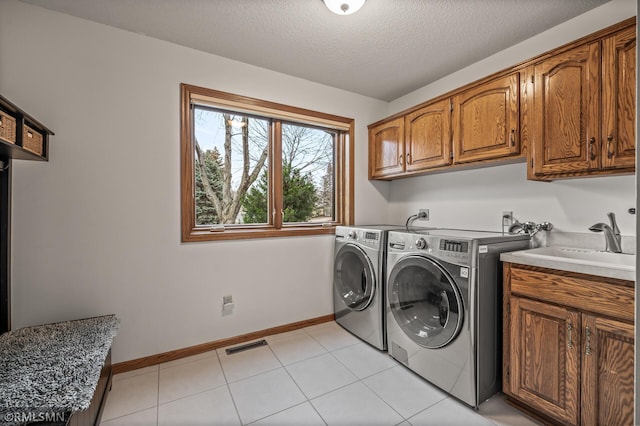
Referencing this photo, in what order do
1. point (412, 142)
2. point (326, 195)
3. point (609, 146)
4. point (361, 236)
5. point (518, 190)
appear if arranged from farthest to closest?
point (326, 195) < point (412, 142) < point (361, 236) < point (518, 190) < point (609, 146)

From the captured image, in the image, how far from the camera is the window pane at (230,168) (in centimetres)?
238

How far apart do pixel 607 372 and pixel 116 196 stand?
287 centimetres

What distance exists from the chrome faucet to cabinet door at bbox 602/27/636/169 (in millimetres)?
352

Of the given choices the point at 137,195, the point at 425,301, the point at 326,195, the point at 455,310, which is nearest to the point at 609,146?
the point at 455,310

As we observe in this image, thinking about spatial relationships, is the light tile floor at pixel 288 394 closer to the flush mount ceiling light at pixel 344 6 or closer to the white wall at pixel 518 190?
the white wall at pixel 518 190

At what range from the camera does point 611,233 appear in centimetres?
161

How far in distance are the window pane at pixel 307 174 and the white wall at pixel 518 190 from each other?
32.6 inches

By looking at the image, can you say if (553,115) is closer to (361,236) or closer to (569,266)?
(569,266)

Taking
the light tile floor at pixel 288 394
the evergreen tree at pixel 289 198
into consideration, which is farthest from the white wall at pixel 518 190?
the light tile floor at pixel 288 394

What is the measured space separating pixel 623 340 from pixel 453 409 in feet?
2.89

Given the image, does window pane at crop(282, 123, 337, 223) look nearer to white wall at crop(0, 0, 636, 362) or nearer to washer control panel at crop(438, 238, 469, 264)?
white wall at crop(0, 0, 636, 362)

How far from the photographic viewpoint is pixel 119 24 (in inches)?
74.9

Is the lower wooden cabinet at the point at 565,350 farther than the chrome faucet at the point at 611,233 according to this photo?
No

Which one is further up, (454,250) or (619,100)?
(619,100)
